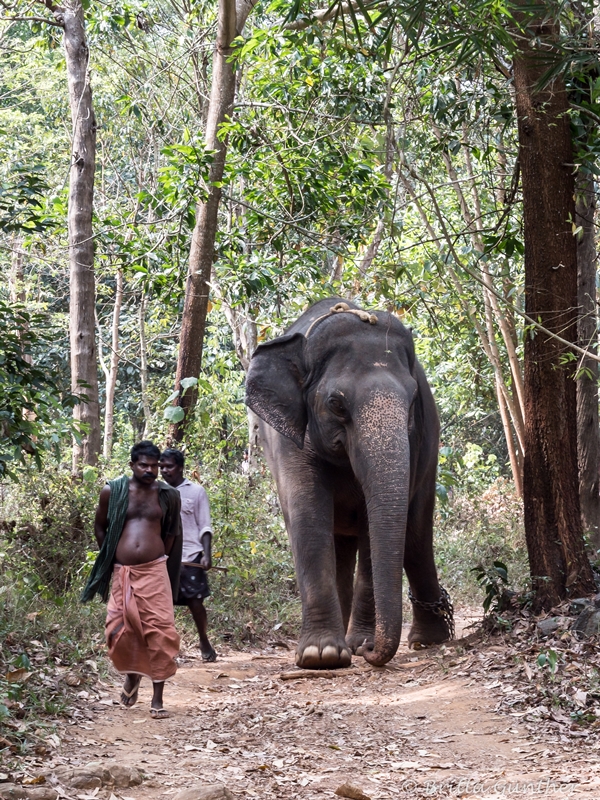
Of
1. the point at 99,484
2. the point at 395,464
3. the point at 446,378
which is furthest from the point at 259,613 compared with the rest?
the point at 446,378

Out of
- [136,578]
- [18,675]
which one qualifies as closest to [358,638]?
[136,578]

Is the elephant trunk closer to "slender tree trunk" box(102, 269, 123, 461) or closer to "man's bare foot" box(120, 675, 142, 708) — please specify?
"man's bare foot" box(120, 675, 142, 708)

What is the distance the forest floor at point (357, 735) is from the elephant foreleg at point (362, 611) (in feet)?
3.33

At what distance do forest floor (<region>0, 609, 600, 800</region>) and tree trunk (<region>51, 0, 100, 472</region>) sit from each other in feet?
16.0

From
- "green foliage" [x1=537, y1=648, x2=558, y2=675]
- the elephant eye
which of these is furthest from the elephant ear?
"green foliage" [x1=537, y1=648, x2=558, y2=675]

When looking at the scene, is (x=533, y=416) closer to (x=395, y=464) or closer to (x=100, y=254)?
(x=395, y=464)

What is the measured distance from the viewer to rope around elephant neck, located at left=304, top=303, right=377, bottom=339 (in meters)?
7.68

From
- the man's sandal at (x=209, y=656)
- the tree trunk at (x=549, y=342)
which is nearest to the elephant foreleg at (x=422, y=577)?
the man's sandal at (x=209, y=656)

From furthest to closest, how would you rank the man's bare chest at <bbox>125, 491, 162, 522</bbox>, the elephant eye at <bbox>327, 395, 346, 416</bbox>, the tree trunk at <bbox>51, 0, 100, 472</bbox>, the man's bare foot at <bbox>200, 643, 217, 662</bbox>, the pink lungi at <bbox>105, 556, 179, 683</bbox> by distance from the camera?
the tree trunk at <bbox>51, 0, 100, 472</bbox>
the man's bare foot at <bbox>200, 643, 217, 662</bbox>
the elephant eye at <bbox>327, 395, 346, 416</bbox>
the man's bare chest at <bbox>125, 491, 162, 522</bbox>
the pink lungi at <bbox>105, 556, 179, 683</bbox>

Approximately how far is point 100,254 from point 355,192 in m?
4.14

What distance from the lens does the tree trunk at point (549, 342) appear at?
21.5ft

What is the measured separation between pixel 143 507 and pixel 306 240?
6.58 m

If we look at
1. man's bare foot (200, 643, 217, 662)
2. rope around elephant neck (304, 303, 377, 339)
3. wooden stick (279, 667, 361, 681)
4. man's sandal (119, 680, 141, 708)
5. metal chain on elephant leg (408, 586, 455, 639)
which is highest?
rope around elephant neck (304, 303, 377, 339)

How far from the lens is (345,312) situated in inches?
308
